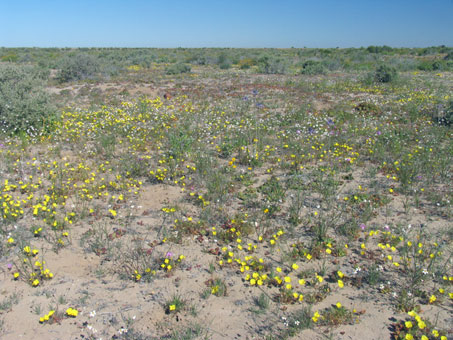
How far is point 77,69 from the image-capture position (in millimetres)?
18516

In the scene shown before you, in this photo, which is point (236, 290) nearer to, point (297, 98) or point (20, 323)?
point (20, 323)

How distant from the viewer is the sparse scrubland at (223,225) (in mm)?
3498

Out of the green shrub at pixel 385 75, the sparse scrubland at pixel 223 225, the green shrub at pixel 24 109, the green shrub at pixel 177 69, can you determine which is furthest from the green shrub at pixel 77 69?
the green shrub at pixel 385 75

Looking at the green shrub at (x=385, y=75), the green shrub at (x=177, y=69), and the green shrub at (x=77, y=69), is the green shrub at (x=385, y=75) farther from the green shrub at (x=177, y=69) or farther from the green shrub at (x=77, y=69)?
the green shrub at (x=77, y=69)

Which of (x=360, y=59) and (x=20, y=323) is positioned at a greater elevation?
(x=360, y=59)

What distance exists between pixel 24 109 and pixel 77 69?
1081 centimetres

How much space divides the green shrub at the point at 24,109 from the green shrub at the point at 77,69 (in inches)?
357

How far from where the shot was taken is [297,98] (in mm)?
12938

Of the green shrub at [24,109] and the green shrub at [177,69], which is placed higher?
the green shrub at [177,69]

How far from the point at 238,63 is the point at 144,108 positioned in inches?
863

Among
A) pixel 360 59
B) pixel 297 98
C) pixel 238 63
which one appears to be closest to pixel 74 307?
pixel 297 98

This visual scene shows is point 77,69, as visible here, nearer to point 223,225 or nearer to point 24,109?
point 24,109

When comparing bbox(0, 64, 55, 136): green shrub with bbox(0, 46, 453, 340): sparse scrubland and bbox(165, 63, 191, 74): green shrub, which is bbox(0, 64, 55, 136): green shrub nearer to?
bbox(0, 46, 453, 340): sparse scrubland

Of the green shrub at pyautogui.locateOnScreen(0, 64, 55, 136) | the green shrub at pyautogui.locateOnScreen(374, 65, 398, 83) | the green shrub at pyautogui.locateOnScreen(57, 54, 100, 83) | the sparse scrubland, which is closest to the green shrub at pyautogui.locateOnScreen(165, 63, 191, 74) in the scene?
the green shrub at pyautogui.locateOnScreen(57, 54, 100, 83)
